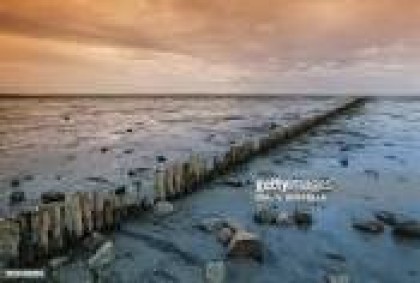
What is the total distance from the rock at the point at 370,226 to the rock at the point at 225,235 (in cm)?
346

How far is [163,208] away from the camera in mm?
13477

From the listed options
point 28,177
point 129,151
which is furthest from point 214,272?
point 129,151

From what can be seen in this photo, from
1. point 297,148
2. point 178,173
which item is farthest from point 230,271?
point 297,148

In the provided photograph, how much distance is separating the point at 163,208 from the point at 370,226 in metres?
5.37

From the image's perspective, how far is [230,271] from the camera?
970cm

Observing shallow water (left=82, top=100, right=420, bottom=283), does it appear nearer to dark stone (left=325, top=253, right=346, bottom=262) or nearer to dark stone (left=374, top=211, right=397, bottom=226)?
dark stone (left=325, top=253, right=346, bottom=262)

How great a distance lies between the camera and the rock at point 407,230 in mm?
12062

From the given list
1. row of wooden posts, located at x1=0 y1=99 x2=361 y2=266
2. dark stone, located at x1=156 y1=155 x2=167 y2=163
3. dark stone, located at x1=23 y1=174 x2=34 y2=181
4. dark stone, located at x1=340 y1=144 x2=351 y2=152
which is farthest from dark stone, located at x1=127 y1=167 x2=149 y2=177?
dark stone, located at x1=340 y1=144 x2=351 y2=152

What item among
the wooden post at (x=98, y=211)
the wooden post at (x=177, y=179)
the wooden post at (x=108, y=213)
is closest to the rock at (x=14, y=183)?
the wooden post at (x=177, y=179)

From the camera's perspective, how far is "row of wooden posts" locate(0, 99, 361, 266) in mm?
9430

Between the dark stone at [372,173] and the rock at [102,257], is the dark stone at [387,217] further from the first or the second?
the rock at [102,257]

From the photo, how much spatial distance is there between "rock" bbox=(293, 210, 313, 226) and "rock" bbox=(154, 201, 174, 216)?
335 cm

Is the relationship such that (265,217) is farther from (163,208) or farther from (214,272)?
(214,272)

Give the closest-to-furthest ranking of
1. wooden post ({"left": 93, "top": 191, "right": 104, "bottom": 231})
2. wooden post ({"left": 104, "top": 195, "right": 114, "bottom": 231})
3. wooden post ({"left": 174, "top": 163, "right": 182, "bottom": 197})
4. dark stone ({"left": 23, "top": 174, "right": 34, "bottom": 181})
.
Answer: wooden post ({"left": 93, "top": 191, "right": 104, "bottom": 231}), wooden post ({"left": 104, "top": 195, "right": 114, "bottom": 231}), wooden post ({"left": 174, "top": 163, "right": 182, "bottom": 197}), dark stone ({"left": 23, "top": 174, "right": 34, "bottom": 181})
